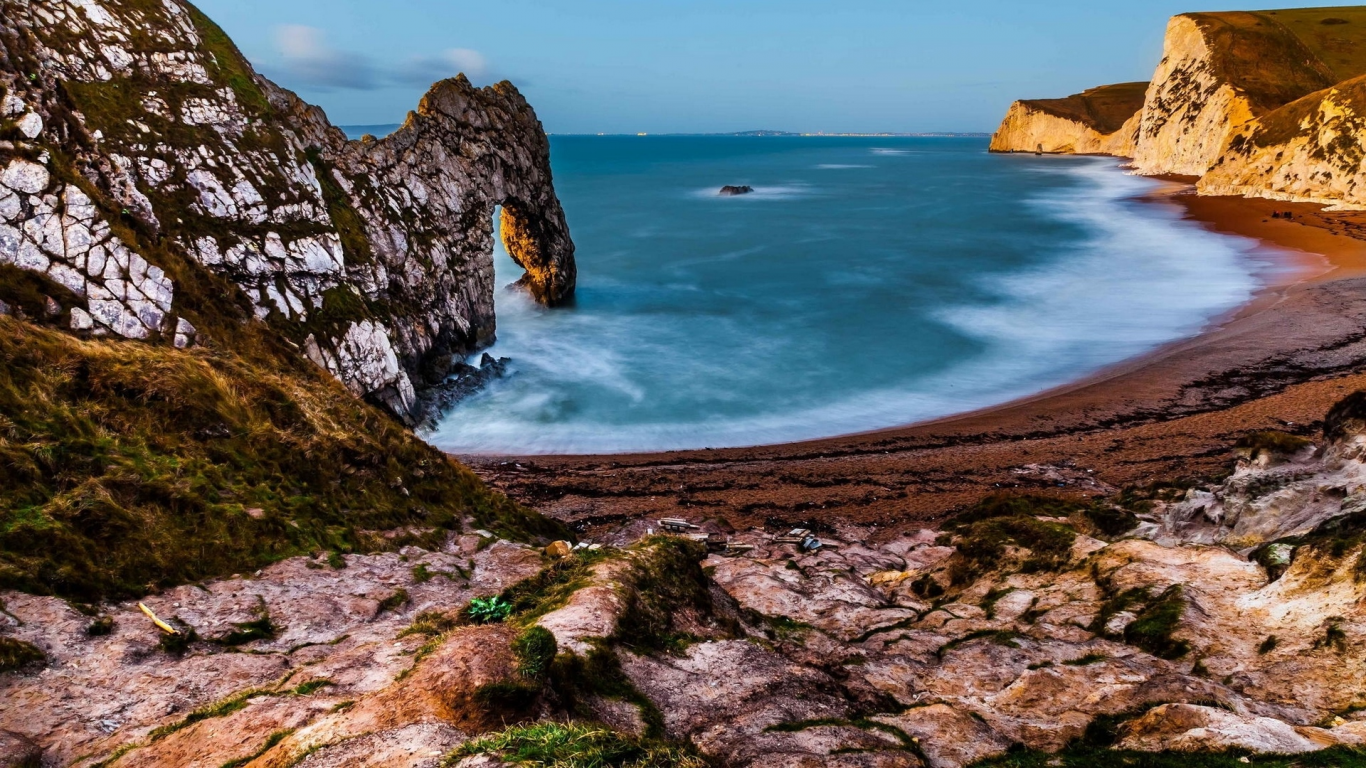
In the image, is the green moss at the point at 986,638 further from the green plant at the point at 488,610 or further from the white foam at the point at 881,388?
the white foam at the point at 881,388

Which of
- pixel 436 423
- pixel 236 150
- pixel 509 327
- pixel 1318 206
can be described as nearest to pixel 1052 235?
pixel 1318 206

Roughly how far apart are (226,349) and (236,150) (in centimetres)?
1356

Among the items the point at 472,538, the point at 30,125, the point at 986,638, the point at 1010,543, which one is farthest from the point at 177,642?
the point at 30,125

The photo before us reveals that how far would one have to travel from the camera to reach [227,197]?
25141 millimetres

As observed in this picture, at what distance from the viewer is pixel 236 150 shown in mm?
26516

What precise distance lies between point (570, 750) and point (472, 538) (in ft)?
36.4

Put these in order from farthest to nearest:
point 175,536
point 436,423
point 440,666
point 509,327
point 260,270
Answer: point 509,327 → point 436,423 → point 260,270 → point 175,536 → point 440,666

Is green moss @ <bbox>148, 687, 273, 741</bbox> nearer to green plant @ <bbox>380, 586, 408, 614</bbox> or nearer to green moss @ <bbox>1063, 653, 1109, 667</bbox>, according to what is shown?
green plant @ <bbox>380, 586, 408, 614</bbox>

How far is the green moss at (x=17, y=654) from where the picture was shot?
6781 millimetres

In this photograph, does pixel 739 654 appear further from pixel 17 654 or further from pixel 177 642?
pixel 17 654

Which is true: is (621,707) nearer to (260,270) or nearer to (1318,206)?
Result: (260,270)

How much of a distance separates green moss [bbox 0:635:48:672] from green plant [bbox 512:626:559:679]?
17.1ft

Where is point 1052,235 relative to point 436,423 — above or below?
above

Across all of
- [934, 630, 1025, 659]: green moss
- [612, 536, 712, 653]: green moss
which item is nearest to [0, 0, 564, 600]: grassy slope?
[612, 536, 712, 653]: green moss
